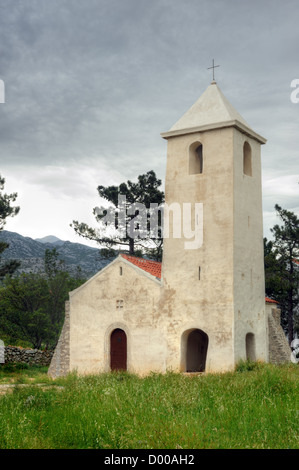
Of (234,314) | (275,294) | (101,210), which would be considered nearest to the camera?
(234,314)

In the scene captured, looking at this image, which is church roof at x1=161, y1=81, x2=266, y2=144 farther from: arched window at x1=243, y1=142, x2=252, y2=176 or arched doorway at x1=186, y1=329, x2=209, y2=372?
arched doorway at x1=186, y1=329, x2=209, y2=372

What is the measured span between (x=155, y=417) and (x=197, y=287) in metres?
10.2

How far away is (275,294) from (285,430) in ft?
73.3

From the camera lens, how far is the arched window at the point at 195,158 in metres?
20.1

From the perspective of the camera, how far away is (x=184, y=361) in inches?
744

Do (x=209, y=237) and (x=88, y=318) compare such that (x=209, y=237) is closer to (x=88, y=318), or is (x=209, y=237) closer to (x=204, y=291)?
(x=204, y=291)

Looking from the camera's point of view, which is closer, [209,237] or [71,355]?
[209,237]

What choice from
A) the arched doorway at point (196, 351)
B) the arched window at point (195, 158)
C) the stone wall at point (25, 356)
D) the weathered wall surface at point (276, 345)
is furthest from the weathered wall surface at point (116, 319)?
the stone wall at point (25, 356)

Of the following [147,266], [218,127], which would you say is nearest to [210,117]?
[218,127]

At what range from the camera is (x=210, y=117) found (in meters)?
20.0

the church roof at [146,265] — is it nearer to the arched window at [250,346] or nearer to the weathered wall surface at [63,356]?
the arched window at [250,346]

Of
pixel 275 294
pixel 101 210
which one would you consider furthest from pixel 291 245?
pixel 101 210

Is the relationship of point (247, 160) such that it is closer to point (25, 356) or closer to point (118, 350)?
point (118, 350)

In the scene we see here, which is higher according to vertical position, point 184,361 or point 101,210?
point 101,210
